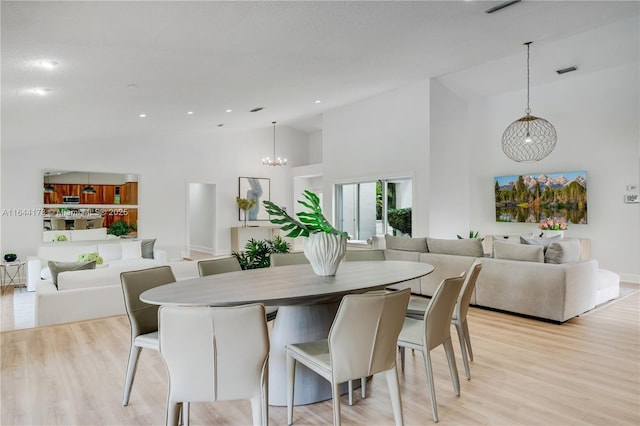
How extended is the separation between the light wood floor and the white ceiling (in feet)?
7.96

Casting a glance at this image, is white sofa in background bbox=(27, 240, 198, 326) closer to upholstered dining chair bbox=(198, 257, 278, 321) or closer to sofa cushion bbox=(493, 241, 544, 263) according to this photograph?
upholstered dining chair bbox=(198, 257, 278, 321)

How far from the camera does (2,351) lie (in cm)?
342

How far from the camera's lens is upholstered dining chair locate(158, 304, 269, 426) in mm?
1677

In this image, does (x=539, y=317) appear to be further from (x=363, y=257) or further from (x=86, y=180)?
(x=86, y=180)

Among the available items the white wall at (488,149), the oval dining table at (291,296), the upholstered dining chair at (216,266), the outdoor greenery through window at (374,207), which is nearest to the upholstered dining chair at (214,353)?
the oval dining table at (291,296)

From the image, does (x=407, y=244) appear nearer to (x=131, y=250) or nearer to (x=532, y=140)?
(x=532, y=140)

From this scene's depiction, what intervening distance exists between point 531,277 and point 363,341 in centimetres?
309

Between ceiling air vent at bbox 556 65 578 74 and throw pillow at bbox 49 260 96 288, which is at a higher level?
ceiling air vent at bbox 556 65 578 74

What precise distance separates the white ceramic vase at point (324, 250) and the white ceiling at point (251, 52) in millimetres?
1912

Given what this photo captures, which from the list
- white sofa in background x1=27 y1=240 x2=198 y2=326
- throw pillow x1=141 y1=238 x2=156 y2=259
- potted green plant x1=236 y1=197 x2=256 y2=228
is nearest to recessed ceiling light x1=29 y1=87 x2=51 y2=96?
white sofa in background x1=27 y1=240 x2=198 y2=326

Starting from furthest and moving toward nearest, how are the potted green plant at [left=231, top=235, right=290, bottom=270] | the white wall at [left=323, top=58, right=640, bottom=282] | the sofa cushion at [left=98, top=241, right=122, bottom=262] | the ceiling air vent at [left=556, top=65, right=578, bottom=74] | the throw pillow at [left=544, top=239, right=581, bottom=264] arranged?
the sofa cushion at [left=98, top=241, right=122, bottom=262] < the white wall at [left=323, top=58, right=640, bottom=282] < the ceiling air vent at [left=556, top=65, right=578, bottom=74] < the potted green plant at [left=231, top=235, right=290, bottom=270] < the throw pillow at [left=544, top=239, right=581, bottom=264]

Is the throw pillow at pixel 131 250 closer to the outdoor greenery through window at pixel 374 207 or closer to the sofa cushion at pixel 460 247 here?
the outdoor greenery through window at pixel 374 207

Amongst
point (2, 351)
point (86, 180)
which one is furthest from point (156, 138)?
point (2, 351)

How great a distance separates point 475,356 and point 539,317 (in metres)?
1.46
